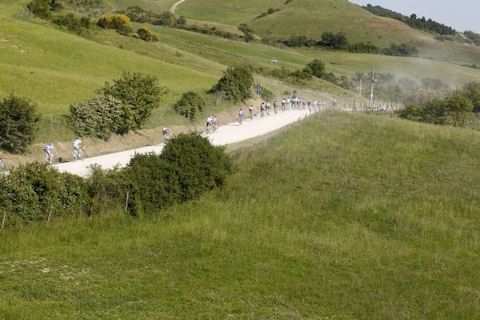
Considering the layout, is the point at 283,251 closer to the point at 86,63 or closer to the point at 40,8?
the point at 86,63

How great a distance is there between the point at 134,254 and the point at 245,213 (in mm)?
5986

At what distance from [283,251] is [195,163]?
7236 mm

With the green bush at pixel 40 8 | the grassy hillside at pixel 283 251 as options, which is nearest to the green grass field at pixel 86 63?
the green bush at pixel 40 8

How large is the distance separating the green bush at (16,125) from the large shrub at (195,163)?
9.66 m

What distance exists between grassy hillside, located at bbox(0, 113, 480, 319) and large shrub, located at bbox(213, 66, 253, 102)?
27.1m

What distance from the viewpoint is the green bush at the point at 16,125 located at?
29.1 meters

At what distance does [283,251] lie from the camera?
61.1ft

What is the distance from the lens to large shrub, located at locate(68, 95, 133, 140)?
3478 cm

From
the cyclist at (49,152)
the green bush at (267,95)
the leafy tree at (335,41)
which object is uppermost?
the leafy tree at (335,41)

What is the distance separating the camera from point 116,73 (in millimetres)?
58031

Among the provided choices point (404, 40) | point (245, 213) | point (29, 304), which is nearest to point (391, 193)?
point (245, 213)

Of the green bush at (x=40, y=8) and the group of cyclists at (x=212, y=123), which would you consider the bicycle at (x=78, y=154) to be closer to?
the group of cyclists at (x=212, y=123)

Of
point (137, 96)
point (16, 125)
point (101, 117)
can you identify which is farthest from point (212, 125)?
point (16, 125)

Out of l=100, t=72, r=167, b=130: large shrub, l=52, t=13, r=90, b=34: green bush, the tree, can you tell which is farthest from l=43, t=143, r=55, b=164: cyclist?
the tree
